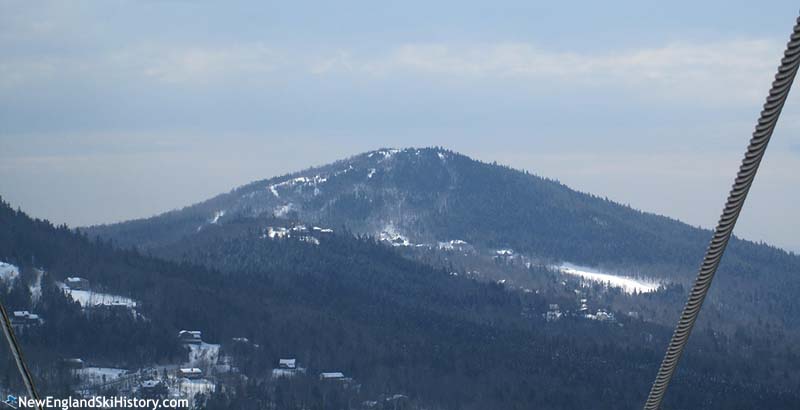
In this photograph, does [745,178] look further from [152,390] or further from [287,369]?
[287,369]

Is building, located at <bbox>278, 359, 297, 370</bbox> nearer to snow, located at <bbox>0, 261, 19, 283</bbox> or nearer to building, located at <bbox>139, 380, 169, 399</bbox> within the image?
building, located at <bbox>139, 380, 169, 399</bbox>

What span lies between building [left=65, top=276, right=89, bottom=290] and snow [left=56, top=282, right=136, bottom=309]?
0.74 m

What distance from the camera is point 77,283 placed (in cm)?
19400

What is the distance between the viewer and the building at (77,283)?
192875 mm

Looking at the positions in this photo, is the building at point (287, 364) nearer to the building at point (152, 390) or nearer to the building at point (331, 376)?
the building at point (331, 376)

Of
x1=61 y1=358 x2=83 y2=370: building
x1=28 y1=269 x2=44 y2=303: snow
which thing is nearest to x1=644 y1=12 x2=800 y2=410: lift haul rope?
x1=61 y1=358 x2=83 y2=370: building

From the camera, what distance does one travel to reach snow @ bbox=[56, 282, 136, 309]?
7269 inches

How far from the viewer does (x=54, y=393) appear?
120312 millimetres

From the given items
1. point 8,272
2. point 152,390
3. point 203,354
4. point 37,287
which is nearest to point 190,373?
point 152,390

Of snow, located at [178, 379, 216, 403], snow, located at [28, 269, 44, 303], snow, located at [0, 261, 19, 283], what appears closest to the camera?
snow, located at [178, 379, 216, 403]

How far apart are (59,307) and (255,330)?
29.8 meters

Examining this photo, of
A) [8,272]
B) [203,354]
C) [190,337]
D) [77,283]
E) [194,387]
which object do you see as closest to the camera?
[194,387]

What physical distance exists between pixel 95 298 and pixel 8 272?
12455 millimetres

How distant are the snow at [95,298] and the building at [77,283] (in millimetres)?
744
